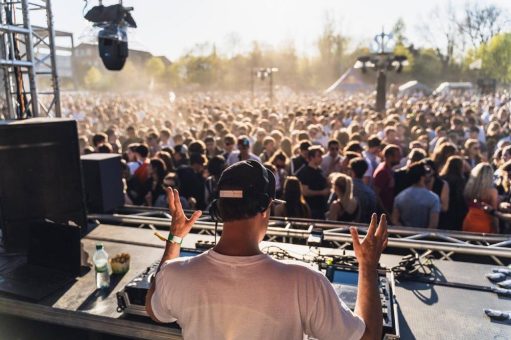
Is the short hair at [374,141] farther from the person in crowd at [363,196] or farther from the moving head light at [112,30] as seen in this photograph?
the moving head light at [112,30]

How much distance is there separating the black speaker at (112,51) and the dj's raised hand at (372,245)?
421 cm

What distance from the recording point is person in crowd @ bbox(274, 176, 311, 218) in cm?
415

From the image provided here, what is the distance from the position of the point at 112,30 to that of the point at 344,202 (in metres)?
3.13

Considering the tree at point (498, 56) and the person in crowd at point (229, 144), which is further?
the tree at point (498, 56)

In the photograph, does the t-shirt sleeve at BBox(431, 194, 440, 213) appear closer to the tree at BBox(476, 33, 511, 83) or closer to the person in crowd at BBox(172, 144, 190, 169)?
the person in crowd at BBox(172, 144, 190, 169)

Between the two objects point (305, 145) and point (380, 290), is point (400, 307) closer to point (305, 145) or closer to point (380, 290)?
point (380, 290)

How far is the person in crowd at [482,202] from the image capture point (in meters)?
3.85

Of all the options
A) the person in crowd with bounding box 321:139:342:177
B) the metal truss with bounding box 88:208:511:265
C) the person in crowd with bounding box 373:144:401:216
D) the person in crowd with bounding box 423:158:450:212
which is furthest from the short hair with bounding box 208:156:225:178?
the person in crowd with bounding box 423:158:450:212

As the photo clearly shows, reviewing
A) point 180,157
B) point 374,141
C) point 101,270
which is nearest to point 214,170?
point 180,157

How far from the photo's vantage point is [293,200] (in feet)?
13.9

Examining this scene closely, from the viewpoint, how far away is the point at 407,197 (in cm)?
401

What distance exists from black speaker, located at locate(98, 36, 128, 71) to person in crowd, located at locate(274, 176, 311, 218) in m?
2.41

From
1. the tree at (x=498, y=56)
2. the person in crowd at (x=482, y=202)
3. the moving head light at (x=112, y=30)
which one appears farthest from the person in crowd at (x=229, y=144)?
the tree at (x=498, y=56)

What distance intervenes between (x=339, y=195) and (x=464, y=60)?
3476 centimetres
